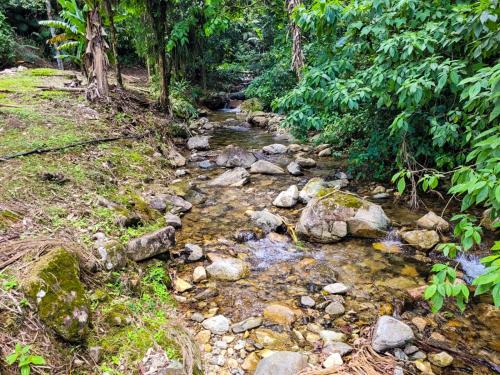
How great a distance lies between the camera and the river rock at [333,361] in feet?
7.80

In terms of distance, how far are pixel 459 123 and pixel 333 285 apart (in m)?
2.60

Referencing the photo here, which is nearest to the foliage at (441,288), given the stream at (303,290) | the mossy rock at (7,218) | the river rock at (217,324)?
the stream at (303,290)

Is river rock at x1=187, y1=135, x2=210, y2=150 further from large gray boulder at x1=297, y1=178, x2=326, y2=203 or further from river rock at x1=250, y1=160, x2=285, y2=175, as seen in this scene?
large gray boulder at x1=297, y1=178, x2=326, y2=203

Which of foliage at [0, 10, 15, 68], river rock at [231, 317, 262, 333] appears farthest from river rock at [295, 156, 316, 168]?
foliage at [0, 10, 15, 68]

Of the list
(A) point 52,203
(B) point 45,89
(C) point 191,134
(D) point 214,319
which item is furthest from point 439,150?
(B) point 45,89

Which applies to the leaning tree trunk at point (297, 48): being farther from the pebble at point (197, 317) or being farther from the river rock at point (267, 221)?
the pebble at point (197, 317)

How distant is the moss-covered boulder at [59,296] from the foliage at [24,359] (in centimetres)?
20

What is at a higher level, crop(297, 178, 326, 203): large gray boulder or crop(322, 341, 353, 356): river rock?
crop(297, 178, 326, 203): large gray boulder

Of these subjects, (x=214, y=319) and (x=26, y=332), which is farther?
(x=214, y=319)

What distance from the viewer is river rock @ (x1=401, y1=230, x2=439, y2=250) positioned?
394 centimetres

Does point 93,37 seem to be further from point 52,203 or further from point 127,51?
point 127,51

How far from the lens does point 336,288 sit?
3.25 m

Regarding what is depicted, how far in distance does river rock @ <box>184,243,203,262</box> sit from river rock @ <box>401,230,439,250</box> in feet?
8.09

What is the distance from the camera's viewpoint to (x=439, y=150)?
476 centimetres
